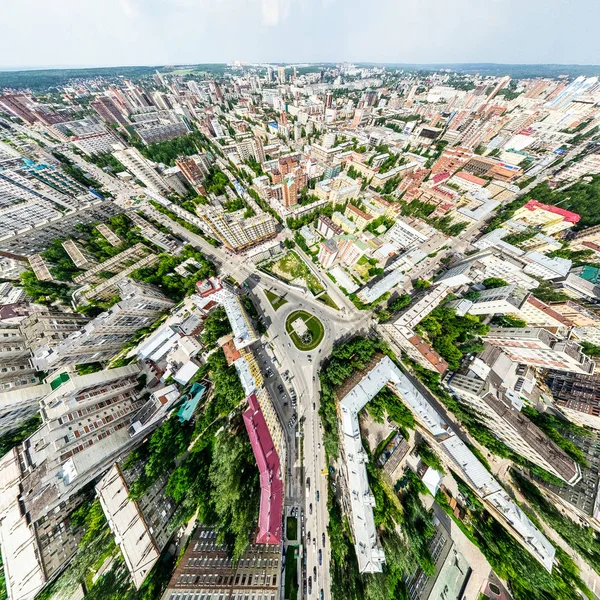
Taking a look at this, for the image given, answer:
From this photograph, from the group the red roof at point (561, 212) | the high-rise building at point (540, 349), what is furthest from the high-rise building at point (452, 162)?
the high-rise building at point (540, 349)

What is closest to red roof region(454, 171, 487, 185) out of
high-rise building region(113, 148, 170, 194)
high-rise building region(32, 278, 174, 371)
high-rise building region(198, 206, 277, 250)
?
high-rise building region(198, 206, 277, 250)

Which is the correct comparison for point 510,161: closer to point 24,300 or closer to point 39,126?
point 24,300

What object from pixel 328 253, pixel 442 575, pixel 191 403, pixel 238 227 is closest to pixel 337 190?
pixel 328 253

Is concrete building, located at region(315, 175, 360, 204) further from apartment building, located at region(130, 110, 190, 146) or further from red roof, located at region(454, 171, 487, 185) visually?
apartment building, located at region(130, 110, 190, 146)

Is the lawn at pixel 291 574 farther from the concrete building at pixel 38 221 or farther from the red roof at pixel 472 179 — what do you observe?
the red roof at pixel 472 179

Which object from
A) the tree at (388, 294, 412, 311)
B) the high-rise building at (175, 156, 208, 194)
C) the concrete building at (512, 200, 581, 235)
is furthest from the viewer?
the high-rise building at (175, 156, 208, 194)

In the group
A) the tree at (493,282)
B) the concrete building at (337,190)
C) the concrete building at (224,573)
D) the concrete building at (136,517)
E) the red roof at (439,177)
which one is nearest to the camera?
the concrete building at (224,573)
